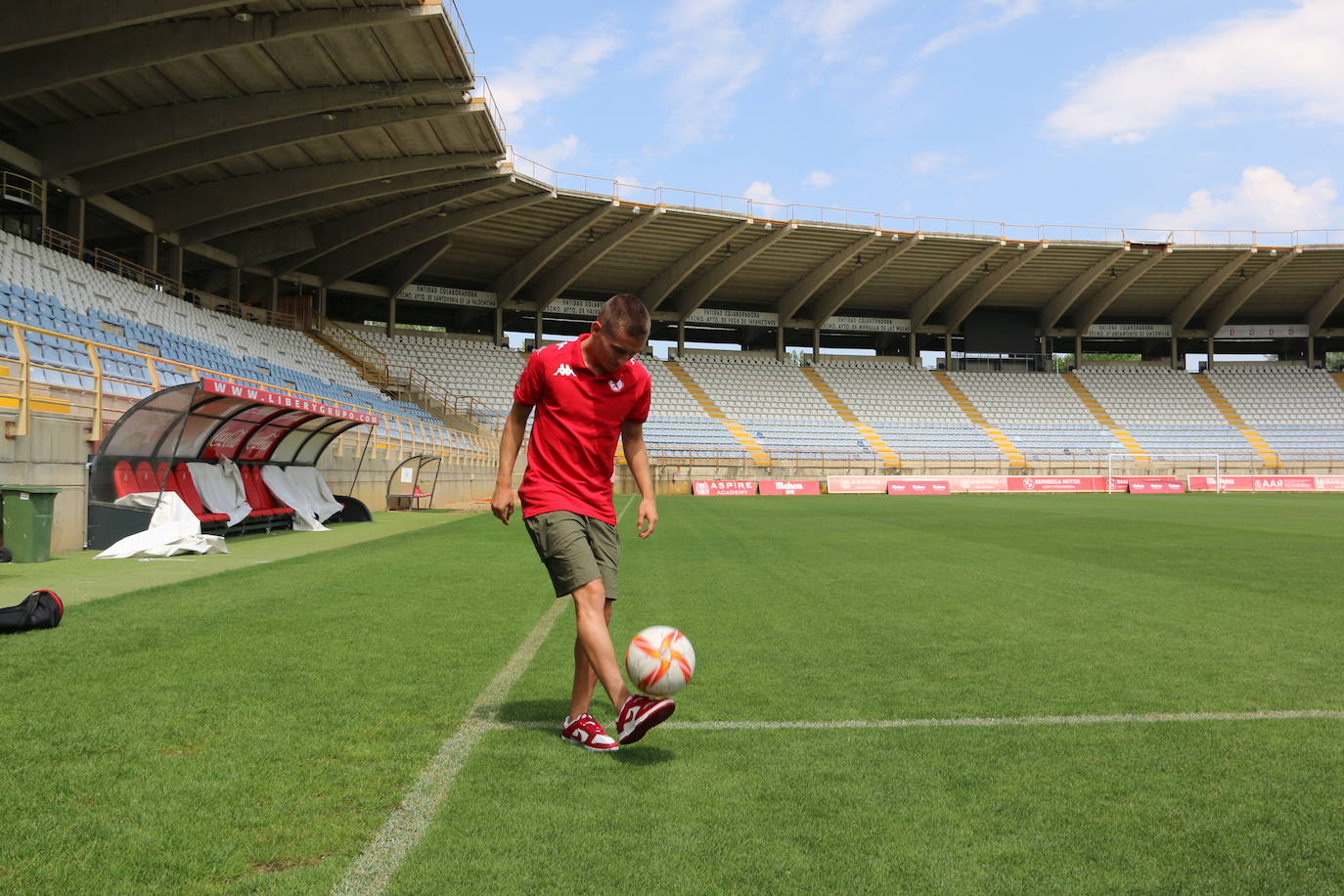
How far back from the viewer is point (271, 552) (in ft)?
41.7

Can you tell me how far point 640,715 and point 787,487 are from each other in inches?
1553

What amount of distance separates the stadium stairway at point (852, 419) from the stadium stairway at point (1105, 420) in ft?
42.8

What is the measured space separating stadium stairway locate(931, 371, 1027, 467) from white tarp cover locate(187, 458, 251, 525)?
1588 inches

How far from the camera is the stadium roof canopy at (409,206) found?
872 inches

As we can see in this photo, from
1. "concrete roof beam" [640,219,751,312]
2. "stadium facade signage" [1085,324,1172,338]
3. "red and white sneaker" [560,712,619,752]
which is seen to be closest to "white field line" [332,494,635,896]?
"red and white sneaker" [560,712,619,752]

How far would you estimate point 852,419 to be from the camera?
5091cm

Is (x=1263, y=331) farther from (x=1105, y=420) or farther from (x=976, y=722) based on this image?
(x=976, y=722)

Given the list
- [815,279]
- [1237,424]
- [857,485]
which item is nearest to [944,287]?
[815,279]

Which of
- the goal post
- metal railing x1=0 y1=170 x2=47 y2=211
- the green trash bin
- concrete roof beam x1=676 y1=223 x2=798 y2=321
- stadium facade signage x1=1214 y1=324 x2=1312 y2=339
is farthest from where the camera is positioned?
stadium facade signage x1=1214 y1=324 x2=1312 y2=339

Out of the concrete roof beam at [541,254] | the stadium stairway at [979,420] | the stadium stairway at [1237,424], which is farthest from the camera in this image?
the stadium stairway at [1237,424]

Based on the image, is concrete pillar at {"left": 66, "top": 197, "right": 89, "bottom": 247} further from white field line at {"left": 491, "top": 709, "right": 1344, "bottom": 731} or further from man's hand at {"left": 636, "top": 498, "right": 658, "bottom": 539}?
white field line at {"left": 491, "top": 709, "right": 1344, "bottom": 731}

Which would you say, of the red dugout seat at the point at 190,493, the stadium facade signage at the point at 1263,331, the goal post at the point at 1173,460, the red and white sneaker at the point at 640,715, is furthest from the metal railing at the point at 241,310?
the stadium facade signage at the point at 1263,331

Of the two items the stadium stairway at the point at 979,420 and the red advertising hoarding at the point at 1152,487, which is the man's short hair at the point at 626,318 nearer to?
the red advertising hoarding at the point at 1152,487

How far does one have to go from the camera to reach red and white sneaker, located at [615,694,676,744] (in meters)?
3.58
